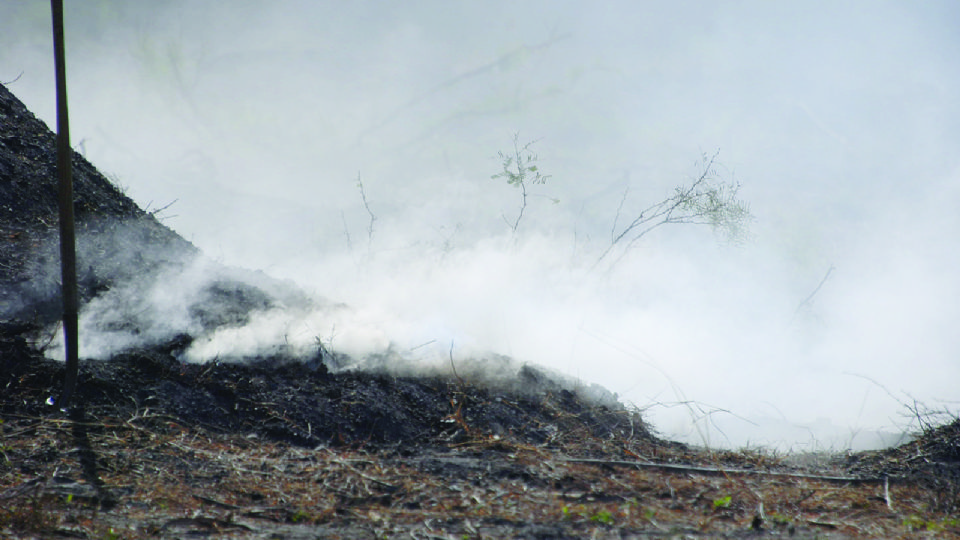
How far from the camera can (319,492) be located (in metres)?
4.60

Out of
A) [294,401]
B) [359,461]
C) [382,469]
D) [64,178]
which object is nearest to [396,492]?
[382,469]

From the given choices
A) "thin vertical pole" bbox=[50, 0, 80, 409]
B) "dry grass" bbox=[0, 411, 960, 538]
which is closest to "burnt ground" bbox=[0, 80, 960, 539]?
"dry grass" bbox=[0, 411, 960, 538]

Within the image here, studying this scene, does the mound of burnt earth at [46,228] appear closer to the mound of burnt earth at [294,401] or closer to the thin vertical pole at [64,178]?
the mound of burnt earth at [294,401]

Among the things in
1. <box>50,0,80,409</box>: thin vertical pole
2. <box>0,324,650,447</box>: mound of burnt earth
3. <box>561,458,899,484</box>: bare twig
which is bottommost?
<box>561,458,899,484</box>: bare twig

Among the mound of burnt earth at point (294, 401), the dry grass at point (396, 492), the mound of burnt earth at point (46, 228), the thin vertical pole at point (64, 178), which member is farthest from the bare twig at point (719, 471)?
the mound of burnt earth at point (46, 228)

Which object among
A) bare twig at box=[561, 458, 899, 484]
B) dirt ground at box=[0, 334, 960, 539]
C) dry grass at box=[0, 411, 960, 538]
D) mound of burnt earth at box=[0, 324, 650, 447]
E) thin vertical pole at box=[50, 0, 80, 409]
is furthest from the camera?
mound of burnt earth at box=[0, 324, 650, 447]

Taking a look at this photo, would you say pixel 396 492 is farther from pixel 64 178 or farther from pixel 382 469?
pixel 64 178

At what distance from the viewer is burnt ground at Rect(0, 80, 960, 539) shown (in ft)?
13.6

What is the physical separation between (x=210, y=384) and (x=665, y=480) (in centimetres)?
421

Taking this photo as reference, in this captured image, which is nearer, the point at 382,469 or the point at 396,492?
the point at 396,492

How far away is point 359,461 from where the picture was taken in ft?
17.0

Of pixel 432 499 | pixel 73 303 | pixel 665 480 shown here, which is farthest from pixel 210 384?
pixel 665 480

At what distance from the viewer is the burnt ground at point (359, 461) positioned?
13.6 feet

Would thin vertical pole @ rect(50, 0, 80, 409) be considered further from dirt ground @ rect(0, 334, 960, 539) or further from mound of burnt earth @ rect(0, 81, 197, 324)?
mound of burnt earth @ rect(0, 81, 197, 324)
